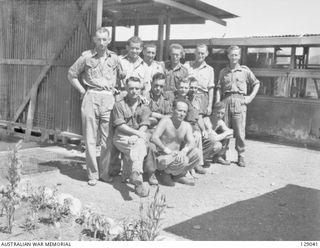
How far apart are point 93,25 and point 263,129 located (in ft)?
16.9

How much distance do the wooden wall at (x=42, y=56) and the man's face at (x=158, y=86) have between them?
79.8 inches

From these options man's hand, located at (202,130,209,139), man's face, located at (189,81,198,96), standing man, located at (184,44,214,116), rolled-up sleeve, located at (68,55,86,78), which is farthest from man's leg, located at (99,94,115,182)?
standing man, located at (184,44,214,116)

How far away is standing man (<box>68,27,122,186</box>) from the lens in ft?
18.2

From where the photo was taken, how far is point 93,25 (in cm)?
727

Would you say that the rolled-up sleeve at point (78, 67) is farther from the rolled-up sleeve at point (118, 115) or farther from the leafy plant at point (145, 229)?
the leafy plant at point (145, 229)

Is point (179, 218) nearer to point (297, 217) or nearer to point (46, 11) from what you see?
point (297, 217)

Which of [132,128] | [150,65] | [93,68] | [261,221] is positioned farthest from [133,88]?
[261,221]

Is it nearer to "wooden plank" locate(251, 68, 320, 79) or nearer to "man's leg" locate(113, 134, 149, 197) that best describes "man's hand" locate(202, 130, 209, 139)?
"man's leg" locate(113, 134, 149, 197)

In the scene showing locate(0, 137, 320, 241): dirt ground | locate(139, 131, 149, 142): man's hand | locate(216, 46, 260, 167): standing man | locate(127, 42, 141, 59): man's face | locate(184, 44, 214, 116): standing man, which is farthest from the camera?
locate(216, 46, 260, 167): standing man

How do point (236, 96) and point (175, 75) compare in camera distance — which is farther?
point (236, 96)

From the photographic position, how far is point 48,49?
829cm

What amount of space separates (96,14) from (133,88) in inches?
94.9

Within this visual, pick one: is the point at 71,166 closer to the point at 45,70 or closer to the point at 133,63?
the point at 133,63

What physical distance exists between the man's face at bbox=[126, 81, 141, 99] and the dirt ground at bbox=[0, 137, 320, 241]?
3.97 feet
